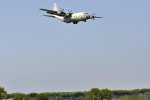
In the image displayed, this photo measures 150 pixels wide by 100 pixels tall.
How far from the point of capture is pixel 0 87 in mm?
195750

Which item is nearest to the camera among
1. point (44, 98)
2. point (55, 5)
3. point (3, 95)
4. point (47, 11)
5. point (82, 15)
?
point (82, 15)

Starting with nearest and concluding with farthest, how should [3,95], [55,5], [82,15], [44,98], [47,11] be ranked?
[82,15] → [47,11] → [55,5] → [44,98] → [3,95]

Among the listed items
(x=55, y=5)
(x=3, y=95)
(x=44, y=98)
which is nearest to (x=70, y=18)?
(x=55, y=5)

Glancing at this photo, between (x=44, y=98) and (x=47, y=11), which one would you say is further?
(x=44, y=98)

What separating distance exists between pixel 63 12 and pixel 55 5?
73.1 feet

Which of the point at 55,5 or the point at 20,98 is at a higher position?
the point at 55,5

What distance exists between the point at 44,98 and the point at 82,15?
8711 centimetres

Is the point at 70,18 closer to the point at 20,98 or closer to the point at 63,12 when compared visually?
the point at 63,12

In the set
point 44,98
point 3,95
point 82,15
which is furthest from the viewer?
point 3,95

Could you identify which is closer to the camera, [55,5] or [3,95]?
[55,5]

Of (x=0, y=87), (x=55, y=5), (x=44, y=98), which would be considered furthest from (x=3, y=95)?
(x=55, y=5)

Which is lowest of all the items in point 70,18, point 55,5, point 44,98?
point 44,98

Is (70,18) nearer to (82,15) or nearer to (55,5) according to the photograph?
(82,15)

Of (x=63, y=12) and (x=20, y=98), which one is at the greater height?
(x=63, y=12)
